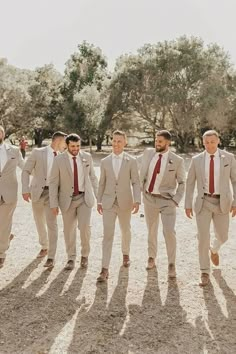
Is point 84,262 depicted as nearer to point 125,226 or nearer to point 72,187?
point 125,226

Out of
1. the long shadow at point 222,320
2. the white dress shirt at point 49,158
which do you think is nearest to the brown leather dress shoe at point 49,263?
the white dress shirt at point 49,158

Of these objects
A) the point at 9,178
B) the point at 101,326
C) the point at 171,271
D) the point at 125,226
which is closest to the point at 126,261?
the point at 125,226

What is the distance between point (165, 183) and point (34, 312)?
270cm

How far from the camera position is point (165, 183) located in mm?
6496

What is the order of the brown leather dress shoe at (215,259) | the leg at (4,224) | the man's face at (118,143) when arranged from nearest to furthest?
the man's face at (118,143), the brown leather dress shoe at (215,259), the leg at (4,224)

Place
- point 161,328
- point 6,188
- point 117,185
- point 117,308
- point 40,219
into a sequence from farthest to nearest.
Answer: point 40,219
point 6,188
point 117,185
point 117,308
point 161,328

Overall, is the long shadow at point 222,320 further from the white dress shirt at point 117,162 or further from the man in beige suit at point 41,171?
the man in beige suit at point 41,171

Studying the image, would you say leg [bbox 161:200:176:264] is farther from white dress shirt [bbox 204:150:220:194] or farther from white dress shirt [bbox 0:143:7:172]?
white dress shirt [bbox 0:143:7:172]

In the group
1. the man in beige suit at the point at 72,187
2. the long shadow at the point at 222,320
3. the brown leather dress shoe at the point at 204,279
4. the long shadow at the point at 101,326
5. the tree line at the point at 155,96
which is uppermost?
the tree line at the point at 155,96

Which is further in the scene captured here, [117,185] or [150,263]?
[150,263]

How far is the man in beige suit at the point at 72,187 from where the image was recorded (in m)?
6.58

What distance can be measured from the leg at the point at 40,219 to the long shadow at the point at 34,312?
3.22ft

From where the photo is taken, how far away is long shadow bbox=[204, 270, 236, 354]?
4.36 m

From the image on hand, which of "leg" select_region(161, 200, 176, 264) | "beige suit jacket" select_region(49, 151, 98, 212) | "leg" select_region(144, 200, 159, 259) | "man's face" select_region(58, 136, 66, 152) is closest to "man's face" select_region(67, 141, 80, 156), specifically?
"beige suit jacket" select_region(49, 151, 98, 212)
